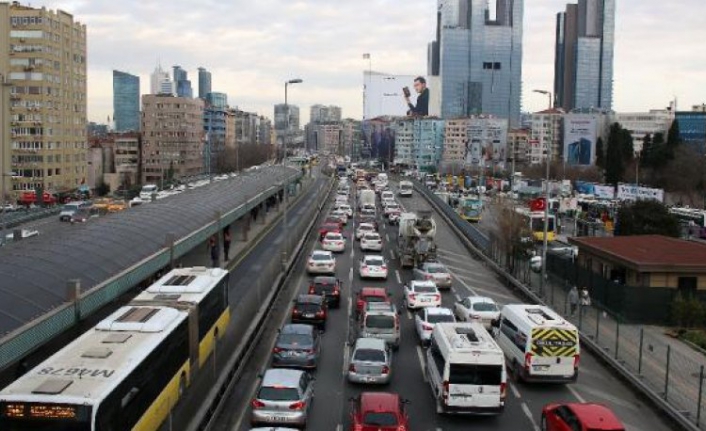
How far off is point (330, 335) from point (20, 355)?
40.3 ft

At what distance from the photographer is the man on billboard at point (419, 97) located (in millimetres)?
187875

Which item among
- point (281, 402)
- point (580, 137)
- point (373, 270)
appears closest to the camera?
point (281, 402)

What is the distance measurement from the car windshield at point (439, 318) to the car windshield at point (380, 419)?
29.8 ft

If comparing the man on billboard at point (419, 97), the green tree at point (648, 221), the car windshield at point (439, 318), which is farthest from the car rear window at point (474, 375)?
the man on billboard at point (419, 97)

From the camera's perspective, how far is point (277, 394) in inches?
638

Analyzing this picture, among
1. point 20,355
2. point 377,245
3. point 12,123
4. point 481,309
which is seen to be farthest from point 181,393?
point 12,123

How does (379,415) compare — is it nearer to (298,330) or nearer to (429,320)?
(298,330)

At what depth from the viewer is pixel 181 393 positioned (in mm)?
16453

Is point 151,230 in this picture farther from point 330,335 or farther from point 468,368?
point 468,368

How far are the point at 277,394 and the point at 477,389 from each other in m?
4.22

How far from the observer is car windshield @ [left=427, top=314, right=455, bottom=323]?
24000 mm

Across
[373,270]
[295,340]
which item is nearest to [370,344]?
[295,340]

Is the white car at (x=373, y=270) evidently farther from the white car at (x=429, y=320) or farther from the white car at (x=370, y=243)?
the white car at (x=429, y=320)

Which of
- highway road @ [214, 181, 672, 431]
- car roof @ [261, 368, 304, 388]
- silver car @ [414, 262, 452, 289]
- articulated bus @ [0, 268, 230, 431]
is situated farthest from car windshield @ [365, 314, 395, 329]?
silver car @ [414, 262, 452, 289]
